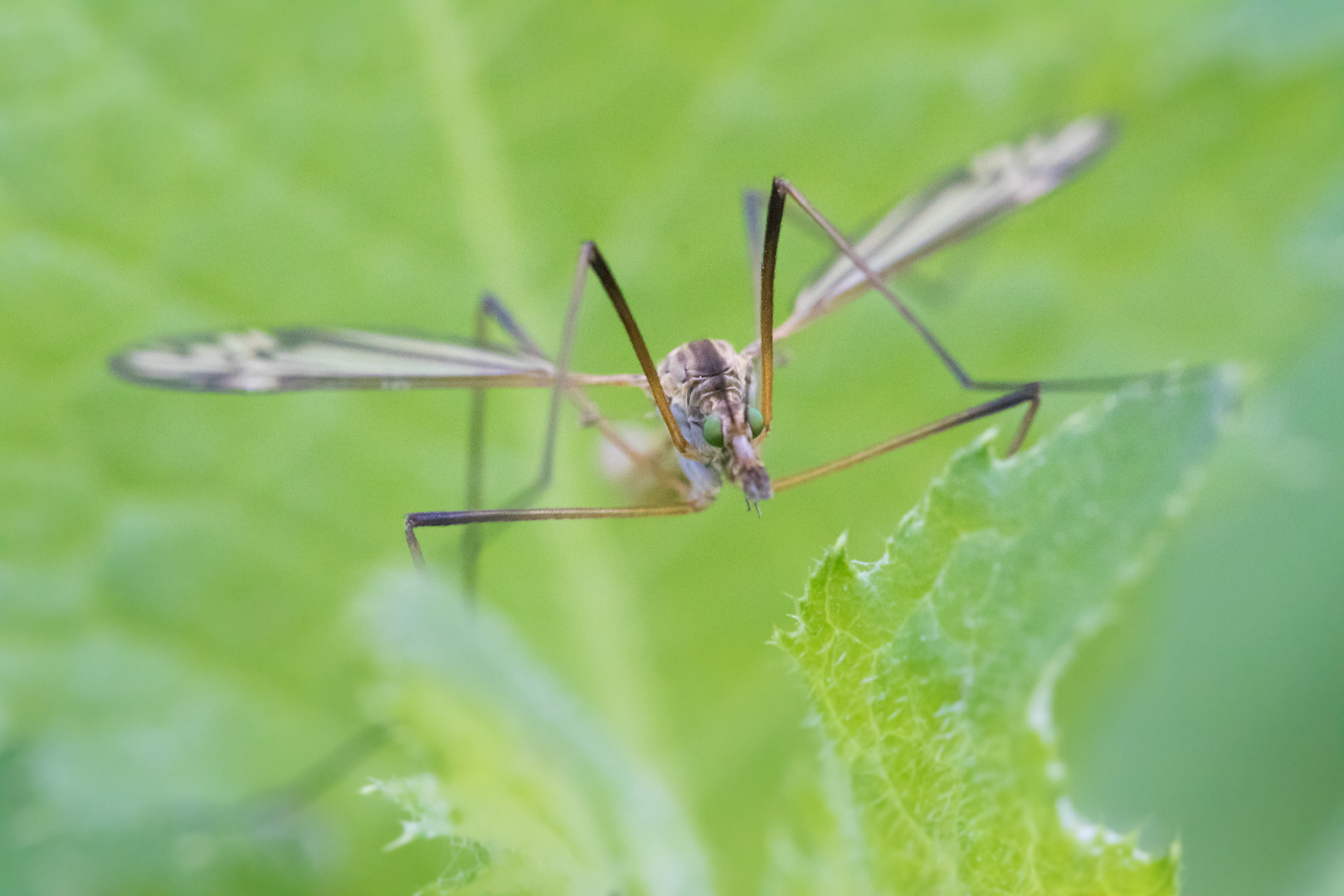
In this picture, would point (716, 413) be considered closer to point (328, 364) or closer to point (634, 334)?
point (634, 334)

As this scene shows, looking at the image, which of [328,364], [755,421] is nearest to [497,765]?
[755,421]

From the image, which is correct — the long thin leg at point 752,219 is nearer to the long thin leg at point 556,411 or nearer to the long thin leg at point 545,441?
the long thin leg at point 545,441

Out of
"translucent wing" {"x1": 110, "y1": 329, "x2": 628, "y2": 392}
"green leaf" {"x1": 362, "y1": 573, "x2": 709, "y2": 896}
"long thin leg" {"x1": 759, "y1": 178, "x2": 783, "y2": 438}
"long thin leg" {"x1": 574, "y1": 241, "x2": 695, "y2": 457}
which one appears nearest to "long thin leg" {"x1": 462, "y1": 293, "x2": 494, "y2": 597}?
"translucent wing" {"x1": 110, "y1": 329, "x2": 628, "y2": 392}

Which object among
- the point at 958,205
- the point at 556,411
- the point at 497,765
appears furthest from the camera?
the point at 958,205

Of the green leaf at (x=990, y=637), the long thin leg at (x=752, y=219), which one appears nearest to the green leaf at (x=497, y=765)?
the green leaf at (x=990, y=637)

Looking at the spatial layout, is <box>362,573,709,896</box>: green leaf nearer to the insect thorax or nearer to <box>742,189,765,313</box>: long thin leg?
the insect thorax

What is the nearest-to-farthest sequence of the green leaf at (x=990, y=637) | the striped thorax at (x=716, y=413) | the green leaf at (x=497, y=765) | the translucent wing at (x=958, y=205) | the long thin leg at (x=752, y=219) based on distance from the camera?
the green leaf at (x=497, y=765)
the green leaf at (x=990, y=637)
the striped thorax at (x=716, y=413)
the translucent wing at (x=958, y=205)
the long thin leg at (x=752, y=219)
